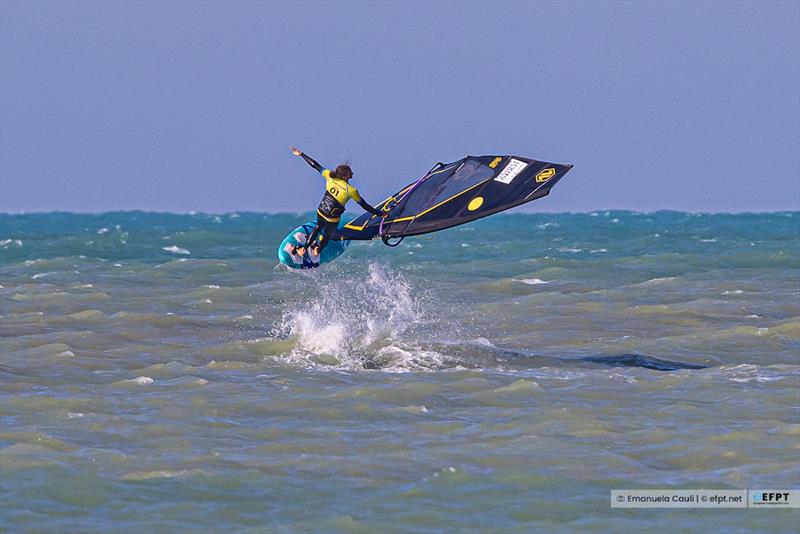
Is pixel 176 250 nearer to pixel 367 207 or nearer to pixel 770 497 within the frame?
pixel 367 207

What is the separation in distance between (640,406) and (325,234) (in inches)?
269

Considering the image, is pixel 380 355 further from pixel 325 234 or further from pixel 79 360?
pixel 79 360

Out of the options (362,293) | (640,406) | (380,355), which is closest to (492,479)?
(640,406)

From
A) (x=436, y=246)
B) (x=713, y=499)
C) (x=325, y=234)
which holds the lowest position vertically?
(x=713, y=499)

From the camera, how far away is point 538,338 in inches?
925

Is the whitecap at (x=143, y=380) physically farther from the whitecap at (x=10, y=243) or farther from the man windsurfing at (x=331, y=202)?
the whitecap at (x=10, y=243)

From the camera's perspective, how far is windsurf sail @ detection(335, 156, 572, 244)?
823 inches

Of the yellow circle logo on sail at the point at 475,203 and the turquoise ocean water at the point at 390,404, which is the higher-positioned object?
the yellow circle logo on sail at the point at 475,203

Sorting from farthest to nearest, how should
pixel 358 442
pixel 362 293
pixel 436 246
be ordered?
pixel 436 246 < pixel 362 293 < pixel 358 442

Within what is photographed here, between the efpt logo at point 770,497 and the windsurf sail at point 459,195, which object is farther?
the windsurf sail at point 459,195

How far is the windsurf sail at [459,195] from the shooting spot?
68.6ft

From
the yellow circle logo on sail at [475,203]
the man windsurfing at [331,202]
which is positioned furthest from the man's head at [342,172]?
the yellow circle logo on sail at [475,203]

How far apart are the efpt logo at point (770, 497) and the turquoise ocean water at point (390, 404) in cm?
27

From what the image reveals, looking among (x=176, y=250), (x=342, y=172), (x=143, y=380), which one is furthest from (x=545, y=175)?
(x=176, y=250)
